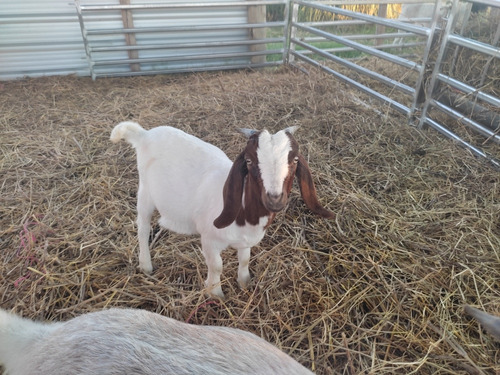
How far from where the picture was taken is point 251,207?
1994 mm

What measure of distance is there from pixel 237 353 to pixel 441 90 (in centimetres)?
407

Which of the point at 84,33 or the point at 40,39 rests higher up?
the point at 84,33

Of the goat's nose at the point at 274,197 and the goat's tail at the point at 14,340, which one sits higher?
the goat's nose at the point at 274,197

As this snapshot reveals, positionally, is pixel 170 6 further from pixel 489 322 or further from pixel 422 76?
pixel 489 322

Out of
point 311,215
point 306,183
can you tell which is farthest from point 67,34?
point 306,183

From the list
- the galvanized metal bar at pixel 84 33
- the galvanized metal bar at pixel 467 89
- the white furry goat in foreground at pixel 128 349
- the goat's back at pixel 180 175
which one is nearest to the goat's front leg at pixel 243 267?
the goat's back at pixel 180 175

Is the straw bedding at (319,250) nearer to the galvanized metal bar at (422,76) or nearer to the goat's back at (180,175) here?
the galvanized metal bar at (422,76)

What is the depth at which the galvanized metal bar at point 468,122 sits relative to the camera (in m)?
3.55

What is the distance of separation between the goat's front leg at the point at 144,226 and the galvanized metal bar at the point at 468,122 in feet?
10.9

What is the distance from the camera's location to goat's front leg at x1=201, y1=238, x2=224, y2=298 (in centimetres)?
224

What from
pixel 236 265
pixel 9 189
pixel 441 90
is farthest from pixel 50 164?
pixel 441 90

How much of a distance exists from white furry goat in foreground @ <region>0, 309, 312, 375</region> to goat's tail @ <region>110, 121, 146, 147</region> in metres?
1.31

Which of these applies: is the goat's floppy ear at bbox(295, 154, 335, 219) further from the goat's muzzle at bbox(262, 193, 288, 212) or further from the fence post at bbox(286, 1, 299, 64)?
the fence post at bbox(286, 1, 299, 64)

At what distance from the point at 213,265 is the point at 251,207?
1.76ft
